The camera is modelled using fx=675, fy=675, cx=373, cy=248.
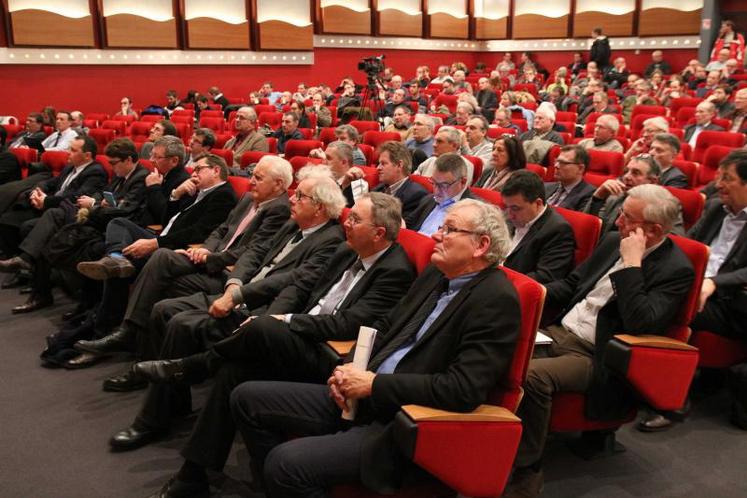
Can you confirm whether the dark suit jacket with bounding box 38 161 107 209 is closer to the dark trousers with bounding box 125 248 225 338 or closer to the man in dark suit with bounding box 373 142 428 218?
the dark trousers with bounding box 125 248 225 338

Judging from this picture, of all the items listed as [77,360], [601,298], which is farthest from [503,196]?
[77,360]

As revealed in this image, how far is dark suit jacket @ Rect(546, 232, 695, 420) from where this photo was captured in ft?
6.97

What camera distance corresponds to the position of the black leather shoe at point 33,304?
3.98 metres

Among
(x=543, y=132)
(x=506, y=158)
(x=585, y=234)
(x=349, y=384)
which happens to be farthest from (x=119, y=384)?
(x=543, y=132)

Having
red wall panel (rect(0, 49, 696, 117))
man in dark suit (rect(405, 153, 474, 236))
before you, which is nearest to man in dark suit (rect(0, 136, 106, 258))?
man in dark suit (rect(405, 153, 474, 236))

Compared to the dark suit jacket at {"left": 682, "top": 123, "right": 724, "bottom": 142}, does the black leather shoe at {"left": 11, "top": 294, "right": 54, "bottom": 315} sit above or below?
below

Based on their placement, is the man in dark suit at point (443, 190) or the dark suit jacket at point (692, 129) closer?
the man in dark suit at point (443, 190)

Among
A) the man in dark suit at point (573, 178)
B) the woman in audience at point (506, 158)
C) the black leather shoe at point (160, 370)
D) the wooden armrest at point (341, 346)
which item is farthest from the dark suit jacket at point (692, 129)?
the black leather shoe at point (160, 370)

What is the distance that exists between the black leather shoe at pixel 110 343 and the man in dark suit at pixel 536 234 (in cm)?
174

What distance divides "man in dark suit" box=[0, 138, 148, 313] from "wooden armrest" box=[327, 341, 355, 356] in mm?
2234

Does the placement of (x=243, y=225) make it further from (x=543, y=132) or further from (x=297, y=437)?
(x=543, y=132)

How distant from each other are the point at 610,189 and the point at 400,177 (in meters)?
1.08

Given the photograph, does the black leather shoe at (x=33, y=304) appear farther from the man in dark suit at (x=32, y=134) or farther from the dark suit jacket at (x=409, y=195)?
the man in dark suit at (x=32, y=134)

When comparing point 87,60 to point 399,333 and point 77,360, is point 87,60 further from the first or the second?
point 399,333
